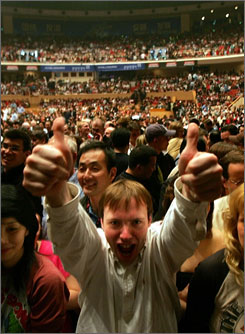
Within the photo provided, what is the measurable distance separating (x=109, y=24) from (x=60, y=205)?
40139mm

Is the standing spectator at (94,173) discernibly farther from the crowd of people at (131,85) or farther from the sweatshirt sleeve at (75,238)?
the crowd of people at (131,85)

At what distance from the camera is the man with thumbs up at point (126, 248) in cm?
153

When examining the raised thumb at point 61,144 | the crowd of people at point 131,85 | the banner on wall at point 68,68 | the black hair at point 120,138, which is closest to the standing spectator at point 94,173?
the raised thumb at point 61,144

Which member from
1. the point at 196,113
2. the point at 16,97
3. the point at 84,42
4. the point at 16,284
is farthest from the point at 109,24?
the point at 16,284

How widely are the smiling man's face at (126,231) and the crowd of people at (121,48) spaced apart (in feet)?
99.5

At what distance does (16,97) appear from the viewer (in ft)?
93.4

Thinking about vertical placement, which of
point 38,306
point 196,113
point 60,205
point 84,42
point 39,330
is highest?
point 84,42

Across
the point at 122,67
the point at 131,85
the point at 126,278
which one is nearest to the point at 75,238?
the point at 126,278

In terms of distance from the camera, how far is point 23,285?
181cm

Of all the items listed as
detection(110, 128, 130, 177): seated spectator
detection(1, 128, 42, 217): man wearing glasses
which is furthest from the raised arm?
detection(110, 128, 130, 177): seated spectator

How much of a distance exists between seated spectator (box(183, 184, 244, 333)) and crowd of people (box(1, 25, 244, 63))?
3012 cm

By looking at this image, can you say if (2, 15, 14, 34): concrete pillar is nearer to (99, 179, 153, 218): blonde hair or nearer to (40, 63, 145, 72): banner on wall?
(40, 63, 145, 72): banner on wall

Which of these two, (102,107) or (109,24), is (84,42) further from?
(102,107)

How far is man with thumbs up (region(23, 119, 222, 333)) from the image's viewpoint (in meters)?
1.53
